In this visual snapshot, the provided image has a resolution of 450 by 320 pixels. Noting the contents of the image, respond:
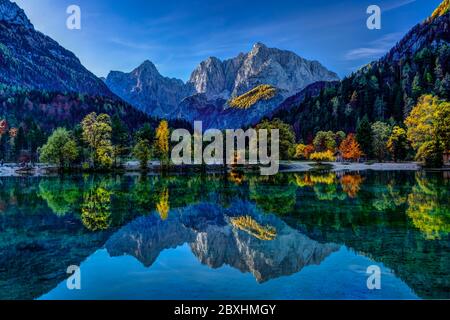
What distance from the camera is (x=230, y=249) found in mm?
21328

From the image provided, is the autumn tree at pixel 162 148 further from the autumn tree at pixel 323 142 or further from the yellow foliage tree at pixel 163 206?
the autumn tree at pixel 323 142

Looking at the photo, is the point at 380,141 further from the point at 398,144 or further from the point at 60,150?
the point at 60,150

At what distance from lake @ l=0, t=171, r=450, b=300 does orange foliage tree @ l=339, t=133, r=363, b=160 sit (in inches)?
3009

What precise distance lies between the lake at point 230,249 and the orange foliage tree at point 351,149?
76.4 metres

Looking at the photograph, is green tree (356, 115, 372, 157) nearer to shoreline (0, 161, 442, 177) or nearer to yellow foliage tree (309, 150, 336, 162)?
yellow foliage tree (309, 150, 336, 162)

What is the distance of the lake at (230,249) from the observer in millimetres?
15250

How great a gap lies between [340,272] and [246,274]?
3689 mm

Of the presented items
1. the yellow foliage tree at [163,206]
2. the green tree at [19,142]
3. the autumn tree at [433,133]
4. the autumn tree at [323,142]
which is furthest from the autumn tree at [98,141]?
the autumn tree at [323,142]

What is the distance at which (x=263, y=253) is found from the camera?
66.2 feet

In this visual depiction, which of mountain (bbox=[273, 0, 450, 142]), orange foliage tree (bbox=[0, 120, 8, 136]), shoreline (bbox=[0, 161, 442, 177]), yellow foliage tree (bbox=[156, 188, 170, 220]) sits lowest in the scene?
yellow foliage tree (bbox=[156, 188, 170, 220])

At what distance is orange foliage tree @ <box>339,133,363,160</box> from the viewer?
4409 inches

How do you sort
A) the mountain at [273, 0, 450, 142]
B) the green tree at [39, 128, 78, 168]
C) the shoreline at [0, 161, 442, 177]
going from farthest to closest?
the mountain at [273, 0, 450, 142], the shoreline at [0, 161, 442, 177], the green tree at [39, 128, 78, 168]

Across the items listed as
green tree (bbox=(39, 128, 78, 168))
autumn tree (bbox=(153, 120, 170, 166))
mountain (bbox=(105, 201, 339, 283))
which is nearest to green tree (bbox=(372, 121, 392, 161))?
autumn tree (bbox=(153, 120, 170, 166))
